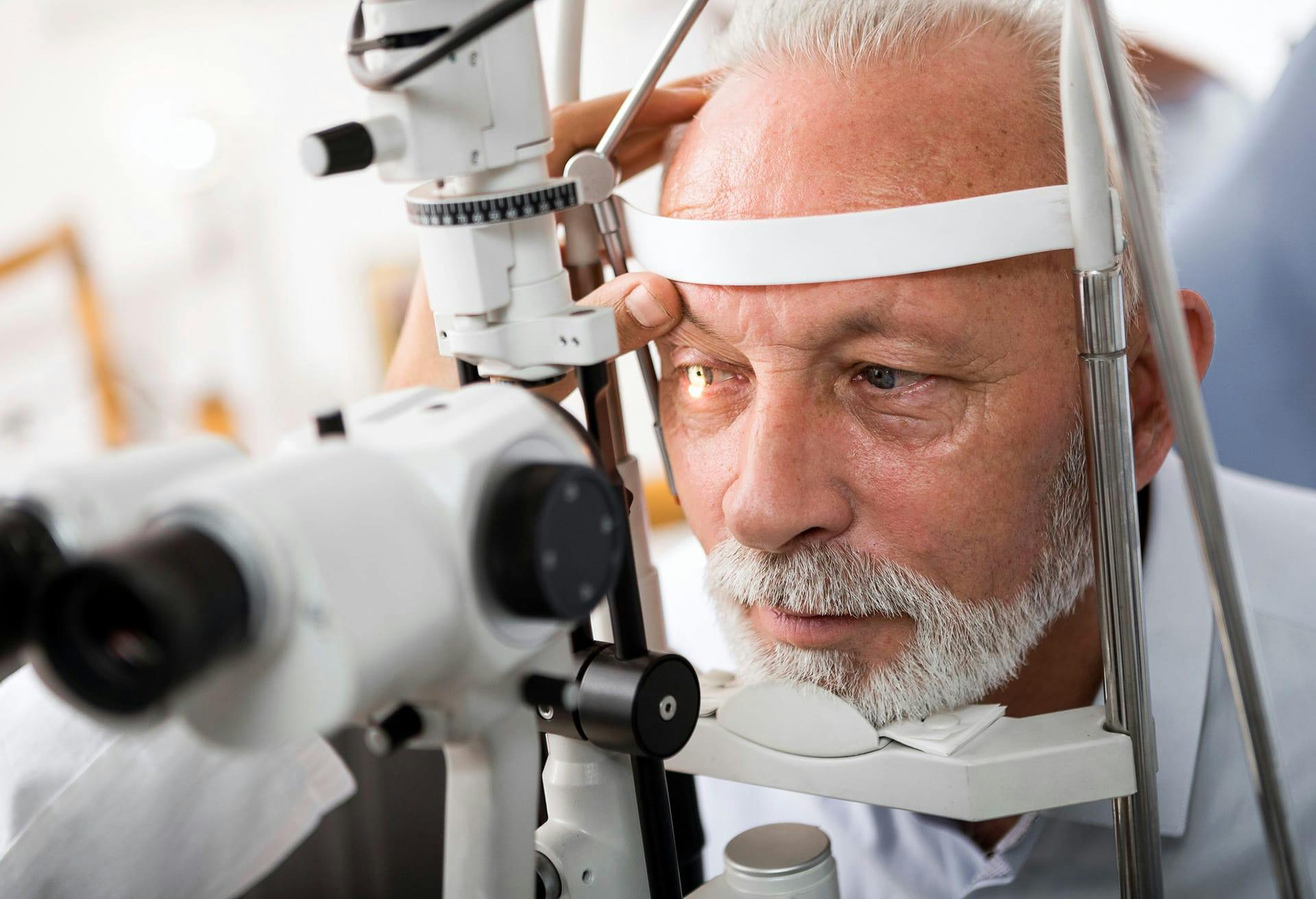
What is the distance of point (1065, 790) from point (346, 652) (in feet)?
1.85

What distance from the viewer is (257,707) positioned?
0.48 metres

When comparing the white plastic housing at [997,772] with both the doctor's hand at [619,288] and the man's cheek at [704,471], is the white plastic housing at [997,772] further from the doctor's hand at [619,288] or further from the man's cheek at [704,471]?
the doctor's hand at [619,288]

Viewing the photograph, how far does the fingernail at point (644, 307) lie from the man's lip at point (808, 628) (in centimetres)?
26

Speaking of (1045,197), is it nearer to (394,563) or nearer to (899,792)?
(899,792)

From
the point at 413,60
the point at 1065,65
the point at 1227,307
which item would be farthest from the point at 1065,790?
the point at 1227,307

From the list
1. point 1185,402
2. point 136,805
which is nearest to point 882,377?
point 1185,402

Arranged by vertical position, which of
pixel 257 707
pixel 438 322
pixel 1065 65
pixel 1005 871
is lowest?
pixel 1005 871

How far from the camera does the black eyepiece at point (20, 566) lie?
49 cm

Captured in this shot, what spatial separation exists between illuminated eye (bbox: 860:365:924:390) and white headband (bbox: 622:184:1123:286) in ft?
0.32

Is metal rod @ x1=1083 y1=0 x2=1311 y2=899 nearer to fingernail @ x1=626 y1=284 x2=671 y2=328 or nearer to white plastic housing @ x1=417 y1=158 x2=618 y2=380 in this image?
white plastic housing @ x1=417 y1=158 x2=618 y2=380

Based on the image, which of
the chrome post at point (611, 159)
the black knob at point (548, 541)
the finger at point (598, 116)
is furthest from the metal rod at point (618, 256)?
the black knob at point (548, 541)

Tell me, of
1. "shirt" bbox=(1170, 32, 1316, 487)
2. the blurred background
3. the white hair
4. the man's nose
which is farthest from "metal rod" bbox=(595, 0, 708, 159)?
the blurred background

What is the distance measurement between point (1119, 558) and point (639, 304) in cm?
41

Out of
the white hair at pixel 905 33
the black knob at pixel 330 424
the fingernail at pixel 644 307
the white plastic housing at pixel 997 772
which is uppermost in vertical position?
the white hair at pixel 905 33
